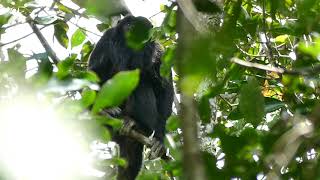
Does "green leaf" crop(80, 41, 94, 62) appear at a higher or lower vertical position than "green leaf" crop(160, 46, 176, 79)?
lower

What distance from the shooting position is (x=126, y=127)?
5090 mm

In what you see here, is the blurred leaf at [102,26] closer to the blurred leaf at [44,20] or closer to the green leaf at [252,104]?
the blurred leaf at [44,20]

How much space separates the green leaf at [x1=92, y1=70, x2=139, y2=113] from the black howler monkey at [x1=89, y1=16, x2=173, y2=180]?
164 inches

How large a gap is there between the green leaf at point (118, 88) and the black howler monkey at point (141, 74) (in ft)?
13.6

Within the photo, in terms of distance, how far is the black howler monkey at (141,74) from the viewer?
5.64 metres

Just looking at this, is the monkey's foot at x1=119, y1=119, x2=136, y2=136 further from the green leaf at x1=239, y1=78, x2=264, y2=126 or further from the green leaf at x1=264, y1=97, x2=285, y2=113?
the green leaf at x1=239, y1=78, x2=264, y2=126

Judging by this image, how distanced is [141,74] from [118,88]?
484cm

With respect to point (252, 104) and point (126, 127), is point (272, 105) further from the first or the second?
point (126, 127)

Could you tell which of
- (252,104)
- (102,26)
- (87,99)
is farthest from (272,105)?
(102,26)

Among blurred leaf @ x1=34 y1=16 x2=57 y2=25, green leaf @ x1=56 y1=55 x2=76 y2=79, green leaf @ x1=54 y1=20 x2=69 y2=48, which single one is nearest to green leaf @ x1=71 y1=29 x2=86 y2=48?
green leaf @ x1=54 y1=20 x2=69 y2=48

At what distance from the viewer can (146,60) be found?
6039mm

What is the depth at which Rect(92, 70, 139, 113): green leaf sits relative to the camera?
1147mm

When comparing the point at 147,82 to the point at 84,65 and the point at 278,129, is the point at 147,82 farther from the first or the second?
the point at 278,129

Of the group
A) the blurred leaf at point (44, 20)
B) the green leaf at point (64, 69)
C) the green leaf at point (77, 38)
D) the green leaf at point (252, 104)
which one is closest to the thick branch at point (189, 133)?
the green leaf at point (64, 69)
